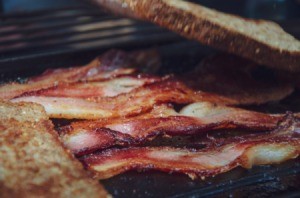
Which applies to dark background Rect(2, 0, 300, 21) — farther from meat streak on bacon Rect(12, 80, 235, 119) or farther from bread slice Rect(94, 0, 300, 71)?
meat streak on bacon Rect(12, 80, 235, 119)

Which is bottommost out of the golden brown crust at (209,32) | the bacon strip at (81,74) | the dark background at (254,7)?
the bacon strip at (81,74)

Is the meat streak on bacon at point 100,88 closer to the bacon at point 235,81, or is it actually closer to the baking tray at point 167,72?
the bacon at point 235,81

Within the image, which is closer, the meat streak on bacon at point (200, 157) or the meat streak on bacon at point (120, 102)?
the meat streak on bacon at point (200, 157)

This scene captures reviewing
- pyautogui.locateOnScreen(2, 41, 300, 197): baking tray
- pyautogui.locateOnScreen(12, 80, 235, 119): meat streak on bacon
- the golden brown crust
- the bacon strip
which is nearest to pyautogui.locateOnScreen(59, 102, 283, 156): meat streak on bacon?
pyautogui.locateOnScreen(12, 80, 235, 119): meat streak on bacon

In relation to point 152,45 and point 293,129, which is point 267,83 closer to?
point 293,129

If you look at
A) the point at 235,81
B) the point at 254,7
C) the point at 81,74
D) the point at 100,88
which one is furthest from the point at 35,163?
the point at 254,7

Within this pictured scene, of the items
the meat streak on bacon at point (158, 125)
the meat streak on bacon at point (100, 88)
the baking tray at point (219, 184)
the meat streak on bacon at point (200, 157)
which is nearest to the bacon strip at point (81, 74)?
the meat streak on bacon at point (100, 88)

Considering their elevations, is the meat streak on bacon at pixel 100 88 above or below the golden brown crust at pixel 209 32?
below
